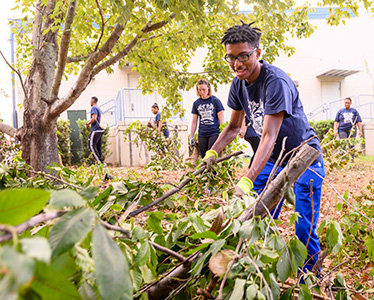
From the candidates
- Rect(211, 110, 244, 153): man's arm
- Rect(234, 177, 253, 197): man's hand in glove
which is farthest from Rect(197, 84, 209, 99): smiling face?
Rect(234, 177, 253, 197): man's hand in glove

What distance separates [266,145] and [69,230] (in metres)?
1.91

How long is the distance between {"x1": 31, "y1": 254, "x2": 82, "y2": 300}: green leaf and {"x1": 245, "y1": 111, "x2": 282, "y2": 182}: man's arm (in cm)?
165

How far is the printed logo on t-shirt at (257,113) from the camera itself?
291cm

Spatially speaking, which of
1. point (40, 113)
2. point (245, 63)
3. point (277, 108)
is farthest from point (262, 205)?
A: point (40, 113)

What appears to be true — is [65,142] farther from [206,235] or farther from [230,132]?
[206,235]

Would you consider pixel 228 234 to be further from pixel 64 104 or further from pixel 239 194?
pixel 64 104

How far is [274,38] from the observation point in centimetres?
766

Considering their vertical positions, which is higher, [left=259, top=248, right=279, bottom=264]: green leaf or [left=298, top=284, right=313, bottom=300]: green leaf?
[left=259, top=248, right=279, bottom=264]: green leaf

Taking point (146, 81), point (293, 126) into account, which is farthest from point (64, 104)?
point (146, 81)

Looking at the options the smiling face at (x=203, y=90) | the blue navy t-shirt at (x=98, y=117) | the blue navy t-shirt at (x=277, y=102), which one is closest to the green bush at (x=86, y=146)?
the blue navy t-shirt at (x=98, y=117)

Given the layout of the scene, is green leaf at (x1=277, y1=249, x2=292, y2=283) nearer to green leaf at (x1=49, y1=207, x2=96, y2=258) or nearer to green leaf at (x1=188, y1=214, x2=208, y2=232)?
green leaf at (x1=188, y1=214, x2=208, y2=232)

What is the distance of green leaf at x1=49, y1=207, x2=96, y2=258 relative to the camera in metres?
0.51

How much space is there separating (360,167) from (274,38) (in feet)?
18.0

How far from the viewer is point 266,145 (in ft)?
7.52
